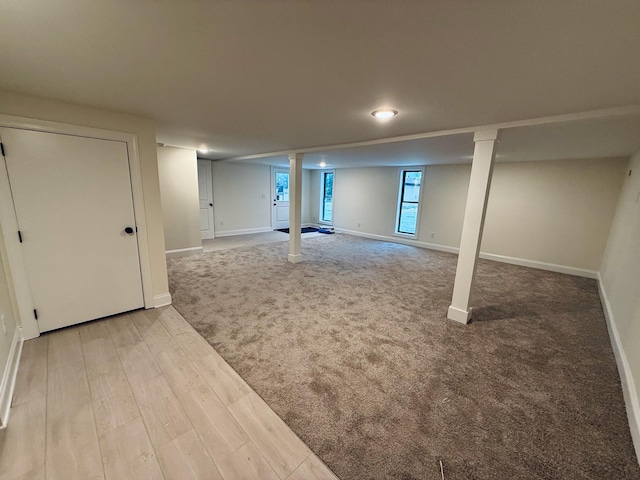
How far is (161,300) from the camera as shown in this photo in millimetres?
3158

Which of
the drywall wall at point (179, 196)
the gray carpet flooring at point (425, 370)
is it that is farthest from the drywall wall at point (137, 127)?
the drywall wall at point (179, 196)

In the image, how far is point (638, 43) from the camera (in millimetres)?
1130

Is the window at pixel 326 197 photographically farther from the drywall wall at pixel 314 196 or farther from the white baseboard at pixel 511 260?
the white baseboard at pixel 511 260

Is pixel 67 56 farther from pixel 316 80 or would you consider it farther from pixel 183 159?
pixel 183 159

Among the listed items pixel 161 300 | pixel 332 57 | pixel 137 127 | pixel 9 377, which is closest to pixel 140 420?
pixel 9 377

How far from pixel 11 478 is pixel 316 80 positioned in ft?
9.10

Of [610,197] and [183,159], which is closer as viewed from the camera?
[610,197]

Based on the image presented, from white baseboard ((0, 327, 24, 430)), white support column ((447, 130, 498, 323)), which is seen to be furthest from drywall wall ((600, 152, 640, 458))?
white baseboard ((0, 327, 24, 430))

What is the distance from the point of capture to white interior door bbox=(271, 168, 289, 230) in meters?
8.33

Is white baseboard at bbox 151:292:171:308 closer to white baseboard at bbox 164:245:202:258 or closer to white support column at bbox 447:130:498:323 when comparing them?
white baseboard at bbox 164:245:202:258

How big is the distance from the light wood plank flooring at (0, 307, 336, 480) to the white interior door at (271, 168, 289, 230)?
6.42 m

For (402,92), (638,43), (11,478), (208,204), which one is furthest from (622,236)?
(208,204)

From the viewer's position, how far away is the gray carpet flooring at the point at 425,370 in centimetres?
149

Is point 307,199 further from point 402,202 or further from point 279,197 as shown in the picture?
point 402,202
